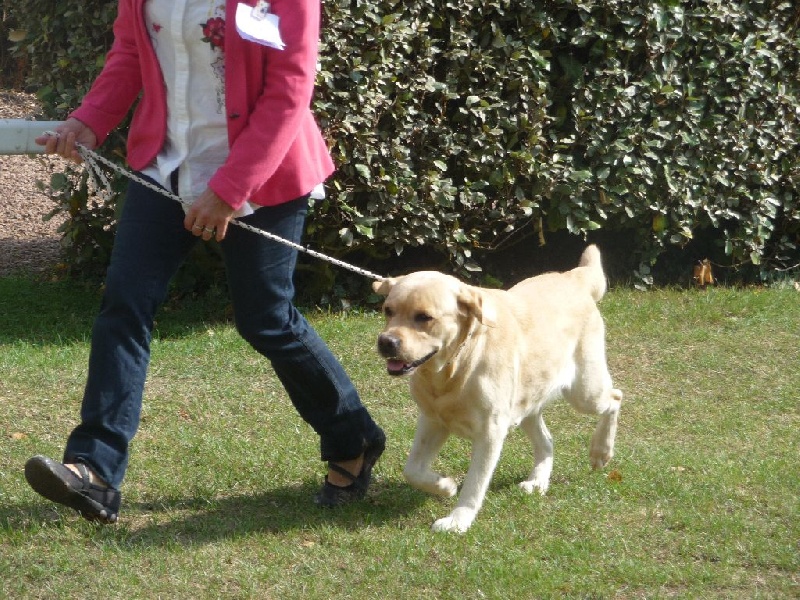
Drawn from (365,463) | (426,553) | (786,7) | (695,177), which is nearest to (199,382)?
(365,463)

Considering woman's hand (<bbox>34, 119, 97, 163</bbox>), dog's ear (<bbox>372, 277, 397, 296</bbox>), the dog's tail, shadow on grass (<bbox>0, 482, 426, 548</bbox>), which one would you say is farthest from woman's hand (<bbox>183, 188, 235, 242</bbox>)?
the dog's tail

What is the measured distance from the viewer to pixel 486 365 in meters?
4.39

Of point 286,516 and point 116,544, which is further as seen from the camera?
point 286,516

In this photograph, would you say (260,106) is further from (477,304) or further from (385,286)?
(477,304)

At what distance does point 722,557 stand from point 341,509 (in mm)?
1507

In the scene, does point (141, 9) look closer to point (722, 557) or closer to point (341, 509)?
point (341, 509)

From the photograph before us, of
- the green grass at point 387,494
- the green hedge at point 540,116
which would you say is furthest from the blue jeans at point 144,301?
the green hedge at point 540,116

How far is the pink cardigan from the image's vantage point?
3805 mm

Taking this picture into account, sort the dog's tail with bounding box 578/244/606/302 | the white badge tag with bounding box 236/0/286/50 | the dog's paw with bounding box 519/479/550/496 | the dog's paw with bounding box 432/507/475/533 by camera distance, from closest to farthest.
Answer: the white badge tag with bounding box 236/0/286/50, the dog's paw with bounding box 432/507/475/533, the dog's paw with bounding box 519/479/550/496, the dog's tail with bounding box 578/244/606/302

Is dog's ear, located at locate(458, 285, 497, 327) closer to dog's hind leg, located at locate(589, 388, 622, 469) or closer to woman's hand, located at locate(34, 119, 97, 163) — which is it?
dog's hind leg, located at locate(589, 388, 622, 469)

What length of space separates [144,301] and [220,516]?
99 centimetres

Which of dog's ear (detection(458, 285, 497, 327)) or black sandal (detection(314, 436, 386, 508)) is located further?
black sandal (detection(314, 436, 386, 508))

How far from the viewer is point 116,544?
4.07 metres

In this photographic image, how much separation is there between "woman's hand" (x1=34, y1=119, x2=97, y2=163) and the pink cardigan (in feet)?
1.00
